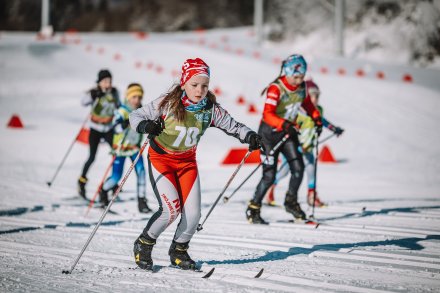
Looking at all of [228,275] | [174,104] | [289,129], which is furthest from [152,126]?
[289,129]

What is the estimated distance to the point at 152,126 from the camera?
4.78m

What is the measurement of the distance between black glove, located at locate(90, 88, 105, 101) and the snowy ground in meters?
1.71

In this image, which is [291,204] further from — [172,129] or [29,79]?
[29,79]

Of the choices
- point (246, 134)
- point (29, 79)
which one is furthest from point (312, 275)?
point (29, 79)

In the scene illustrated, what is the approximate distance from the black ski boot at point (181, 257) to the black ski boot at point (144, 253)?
19cm

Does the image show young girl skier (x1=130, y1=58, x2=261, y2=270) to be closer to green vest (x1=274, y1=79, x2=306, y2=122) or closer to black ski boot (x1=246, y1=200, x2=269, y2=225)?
green vest (x1=274, y1=79, x2=306, y2=122)

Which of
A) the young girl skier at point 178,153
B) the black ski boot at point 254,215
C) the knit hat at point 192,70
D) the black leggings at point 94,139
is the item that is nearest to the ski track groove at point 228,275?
the young girl skier at point 178,153

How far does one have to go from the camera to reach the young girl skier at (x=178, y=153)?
500 cm

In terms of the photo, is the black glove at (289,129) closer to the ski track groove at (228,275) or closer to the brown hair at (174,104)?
the brown hair at (174,104)

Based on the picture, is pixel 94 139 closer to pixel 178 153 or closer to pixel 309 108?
pixel 309 108

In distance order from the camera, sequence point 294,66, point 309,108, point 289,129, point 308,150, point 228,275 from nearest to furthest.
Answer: point 228,275
point 289,129
point 294,66
point 309,108
point 308,150

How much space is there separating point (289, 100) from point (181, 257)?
9.37ft

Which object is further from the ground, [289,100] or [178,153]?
[289,100]

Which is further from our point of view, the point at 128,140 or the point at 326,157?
the point at 326,157
